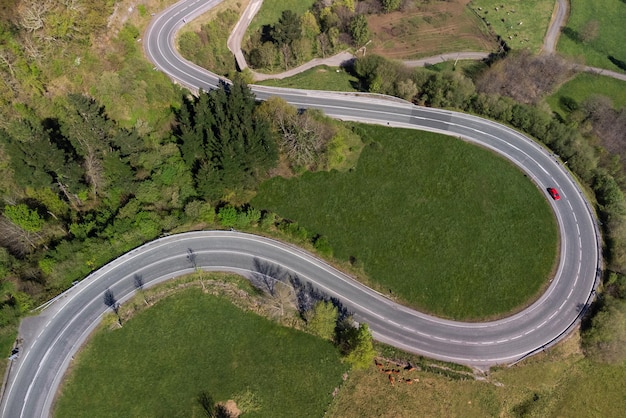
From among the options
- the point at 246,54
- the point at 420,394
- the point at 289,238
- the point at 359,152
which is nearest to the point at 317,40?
the point at 246,54

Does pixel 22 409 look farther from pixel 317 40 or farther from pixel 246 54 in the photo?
pixel 317 40

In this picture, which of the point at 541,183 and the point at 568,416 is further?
the point at 541,183

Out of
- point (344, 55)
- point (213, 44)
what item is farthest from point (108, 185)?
point (344, 55)

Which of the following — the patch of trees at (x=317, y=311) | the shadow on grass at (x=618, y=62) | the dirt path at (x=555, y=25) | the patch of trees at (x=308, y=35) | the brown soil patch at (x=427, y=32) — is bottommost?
the shadow on grass at (x=618, y=62)

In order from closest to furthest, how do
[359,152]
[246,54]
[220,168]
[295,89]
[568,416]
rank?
[568,416]
[220,168]
[359,152]
[295,89]
[246,54]

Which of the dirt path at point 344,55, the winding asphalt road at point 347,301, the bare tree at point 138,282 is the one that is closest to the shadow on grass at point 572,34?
the dirt path at point 344,55

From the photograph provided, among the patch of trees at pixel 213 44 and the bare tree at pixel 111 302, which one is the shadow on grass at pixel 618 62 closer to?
the patch of trees at pixel 213 44

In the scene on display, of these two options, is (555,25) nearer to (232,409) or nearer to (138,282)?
(138,282)
